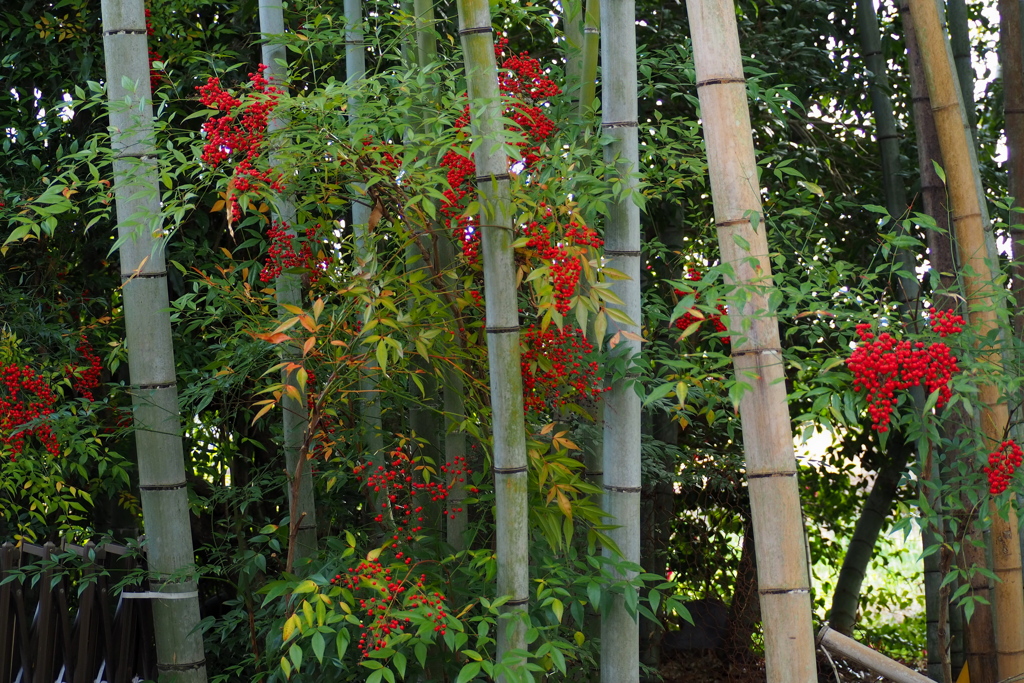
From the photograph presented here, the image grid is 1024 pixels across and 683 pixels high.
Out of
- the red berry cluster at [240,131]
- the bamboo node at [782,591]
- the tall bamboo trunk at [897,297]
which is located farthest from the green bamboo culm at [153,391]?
the tall bamboo trunk at [897,297]

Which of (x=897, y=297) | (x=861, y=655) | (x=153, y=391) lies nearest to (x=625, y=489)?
(x=861, y=655)

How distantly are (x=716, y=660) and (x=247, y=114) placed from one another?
305cm

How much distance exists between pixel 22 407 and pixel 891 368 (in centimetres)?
186

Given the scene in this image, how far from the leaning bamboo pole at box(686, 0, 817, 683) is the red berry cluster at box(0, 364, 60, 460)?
158 cm

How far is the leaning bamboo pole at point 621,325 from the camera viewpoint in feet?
5.00

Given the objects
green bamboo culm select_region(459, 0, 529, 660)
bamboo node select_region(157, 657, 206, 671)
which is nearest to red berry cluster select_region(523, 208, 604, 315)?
green bamboo culm select_region(459, 0, 529, 660)

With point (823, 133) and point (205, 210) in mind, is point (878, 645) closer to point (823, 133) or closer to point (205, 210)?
point (823, 133)

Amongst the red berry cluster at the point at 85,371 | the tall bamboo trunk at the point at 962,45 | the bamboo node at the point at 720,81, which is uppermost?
the tall bamboo trunk at the point at 962,45

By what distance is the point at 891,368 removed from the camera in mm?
1142

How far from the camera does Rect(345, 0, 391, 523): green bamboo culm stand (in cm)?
153

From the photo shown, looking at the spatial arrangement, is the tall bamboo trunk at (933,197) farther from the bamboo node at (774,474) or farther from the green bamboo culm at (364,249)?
the green bamboo culm at (364,249)

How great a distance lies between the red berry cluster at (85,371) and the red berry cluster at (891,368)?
184 centimetres

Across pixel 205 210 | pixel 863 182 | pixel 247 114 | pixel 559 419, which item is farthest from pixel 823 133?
pixel 247 114

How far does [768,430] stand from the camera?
1236 millimetres
